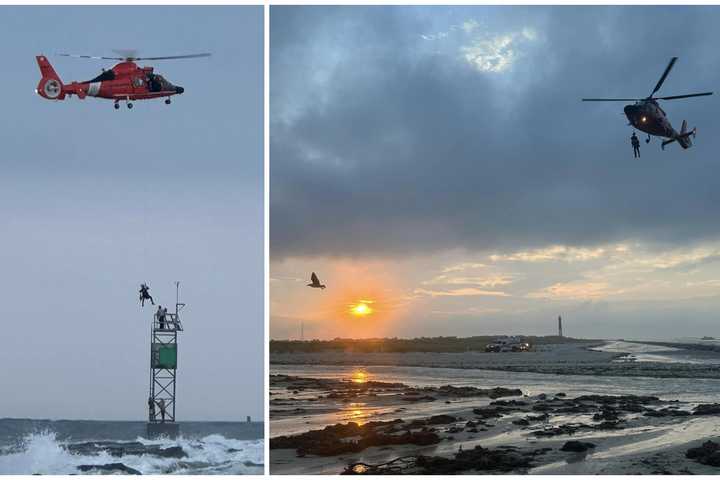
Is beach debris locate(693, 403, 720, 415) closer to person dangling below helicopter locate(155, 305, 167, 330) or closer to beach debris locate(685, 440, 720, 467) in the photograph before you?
beach debris locate(685, 440, 720, 467)

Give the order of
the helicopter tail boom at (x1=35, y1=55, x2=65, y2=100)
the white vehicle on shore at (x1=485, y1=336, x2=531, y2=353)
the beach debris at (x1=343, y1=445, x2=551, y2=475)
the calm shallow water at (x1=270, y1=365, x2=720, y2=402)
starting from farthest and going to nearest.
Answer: the white vehicle on shore at (x1=485, y1=336, x2=531, y2=353), the calm shallow water at (x1=270, y1=365, x2=720, y2=402), the helicopter tail boom at (x1=35, y1=55, x2=65, y2=100), the beach debris at (x1=343, y1=445, x2=551, y2=475)

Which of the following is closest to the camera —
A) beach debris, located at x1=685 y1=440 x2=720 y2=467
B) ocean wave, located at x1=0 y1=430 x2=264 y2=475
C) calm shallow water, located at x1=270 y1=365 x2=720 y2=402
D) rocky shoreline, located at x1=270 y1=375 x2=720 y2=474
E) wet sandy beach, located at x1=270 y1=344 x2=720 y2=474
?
beach debris, located at x1=685 y1=440 x2=720 y2=467

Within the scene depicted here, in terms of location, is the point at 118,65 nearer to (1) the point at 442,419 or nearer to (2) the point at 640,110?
(1) the point at 442,419

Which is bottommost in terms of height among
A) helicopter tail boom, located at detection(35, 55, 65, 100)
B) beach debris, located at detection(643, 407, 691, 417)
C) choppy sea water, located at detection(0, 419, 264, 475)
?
choppy sea water, located at detection(0, 419, 264, 475)

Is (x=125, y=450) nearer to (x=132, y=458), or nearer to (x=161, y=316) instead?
(x=132, y=458)

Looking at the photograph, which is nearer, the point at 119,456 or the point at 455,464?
the point at 455,464

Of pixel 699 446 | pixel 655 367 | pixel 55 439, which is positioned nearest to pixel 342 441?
pixel 699 446

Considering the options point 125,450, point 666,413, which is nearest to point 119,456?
point 125,450

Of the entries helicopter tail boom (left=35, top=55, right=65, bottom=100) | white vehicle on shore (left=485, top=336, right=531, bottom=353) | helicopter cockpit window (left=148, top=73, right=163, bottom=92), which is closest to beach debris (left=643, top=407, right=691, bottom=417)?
helicopter cockpit window (left=148, top=73, right=163, bottom=92)
